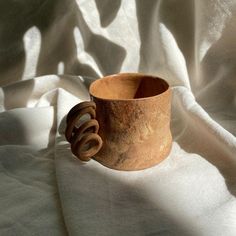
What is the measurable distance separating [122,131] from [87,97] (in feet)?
0.81

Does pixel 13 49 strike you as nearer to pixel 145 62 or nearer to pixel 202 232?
pixel 145 62

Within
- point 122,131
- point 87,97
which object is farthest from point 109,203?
point 87,97

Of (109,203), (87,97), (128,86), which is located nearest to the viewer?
(109,203)

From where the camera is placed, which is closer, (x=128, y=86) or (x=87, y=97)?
(x=128, y=86)

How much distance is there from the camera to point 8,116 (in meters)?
0.69

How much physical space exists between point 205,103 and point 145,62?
0.47ft

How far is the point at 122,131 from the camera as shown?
21.2 inches

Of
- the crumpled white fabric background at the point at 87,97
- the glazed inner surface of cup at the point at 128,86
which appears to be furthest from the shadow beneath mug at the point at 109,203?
the glazed inner surface of cup at the point at 128,86

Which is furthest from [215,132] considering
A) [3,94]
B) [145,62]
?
[3,94]

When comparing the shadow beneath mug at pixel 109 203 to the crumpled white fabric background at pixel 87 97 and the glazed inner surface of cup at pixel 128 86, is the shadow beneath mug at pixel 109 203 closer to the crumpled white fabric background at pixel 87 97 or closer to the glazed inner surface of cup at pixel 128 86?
the crumpled white fabric background at pixel 87 97

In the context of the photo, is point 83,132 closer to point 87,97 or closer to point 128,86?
point 128,86

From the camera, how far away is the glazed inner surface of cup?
1.99 ft

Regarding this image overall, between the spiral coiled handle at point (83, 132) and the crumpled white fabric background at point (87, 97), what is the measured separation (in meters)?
0.03

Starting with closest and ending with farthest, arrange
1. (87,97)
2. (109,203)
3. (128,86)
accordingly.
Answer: (109,203), (128,86), (87,97)
